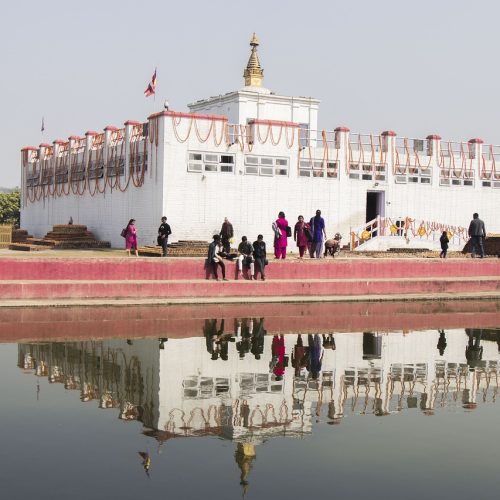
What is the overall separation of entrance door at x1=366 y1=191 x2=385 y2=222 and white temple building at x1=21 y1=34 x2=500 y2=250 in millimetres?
45

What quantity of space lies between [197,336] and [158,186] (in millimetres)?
16694

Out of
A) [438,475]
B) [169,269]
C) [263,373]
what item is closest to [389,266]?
[169,269]

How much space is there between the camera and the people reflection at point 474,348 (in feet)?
56.1

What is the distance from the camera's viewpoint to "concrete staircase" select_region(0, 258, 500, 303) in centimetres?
2455

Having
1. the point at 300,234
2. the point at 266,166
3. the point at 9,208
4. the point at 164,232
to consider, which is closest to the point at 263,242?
the point at 300,234

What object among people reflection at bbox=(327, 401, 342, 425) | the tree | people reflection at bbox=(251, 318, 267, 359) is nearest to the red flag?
people reflection at bbox=(251, 318, 267, 359)

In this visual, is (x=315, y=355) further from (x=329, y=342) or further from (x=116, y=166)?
(x=116, y=166)

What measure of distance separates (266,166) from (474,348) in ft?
63.8

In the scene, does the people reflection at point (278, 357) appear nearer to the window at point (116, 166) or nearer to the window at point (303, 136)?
the window at point (303, 136)

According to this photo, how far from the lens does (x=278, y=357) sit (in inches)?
671

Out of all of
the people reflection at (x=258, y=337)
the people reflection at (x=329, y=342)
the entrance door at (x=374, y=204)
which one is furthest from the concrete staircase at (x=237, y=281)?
the entrance door at (x=374, y=204)

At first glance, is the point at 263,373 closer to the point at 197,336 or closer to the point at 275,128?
the point at 197,336

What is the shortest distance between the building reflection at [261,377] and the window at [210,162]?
52.3ft

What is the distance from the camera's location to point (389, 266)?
2930 centimetres
